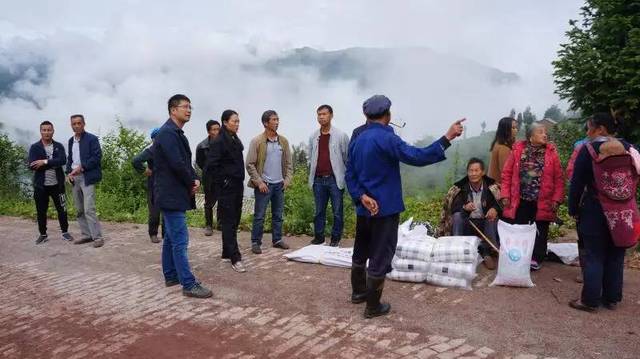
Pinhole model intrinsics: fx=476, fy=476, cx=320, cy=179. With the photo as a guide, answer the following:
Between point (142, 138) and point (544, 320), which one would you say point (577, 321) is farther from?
point (142, 138)

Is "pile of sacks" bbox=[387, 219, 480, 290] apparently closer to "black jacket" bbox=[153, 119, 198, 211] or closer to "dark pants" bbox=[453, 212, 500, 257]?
"dark pants" bbox=[453, 212, 500, 257]

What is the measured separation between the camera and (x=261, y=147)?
6383mm

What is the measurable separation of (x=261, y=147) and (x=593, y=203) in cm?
393

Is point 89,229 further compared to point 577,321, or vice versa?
point 89,229

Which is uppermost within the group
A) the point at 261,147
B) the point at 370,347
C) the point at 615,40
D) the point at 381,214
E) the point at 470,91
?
the point at 470,91

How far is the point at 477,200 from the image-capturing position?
5.67 metres

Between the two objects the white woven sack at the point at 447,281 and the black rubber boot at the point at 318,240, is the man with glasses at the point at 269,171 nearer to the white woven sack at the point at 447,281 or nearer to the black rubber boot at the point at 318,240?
the black rubber boot at the point at 318,240

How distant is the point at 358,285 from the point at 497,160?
257 centimetres

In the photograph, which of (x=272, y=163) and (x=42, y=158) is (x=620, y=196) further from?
(x=42, y=158)

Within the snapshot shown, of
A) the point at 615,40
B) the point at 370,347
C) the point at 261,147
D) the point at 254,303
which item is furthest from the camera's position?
the point at 615,40

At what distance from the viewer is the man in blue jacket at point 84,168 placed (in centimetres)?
698

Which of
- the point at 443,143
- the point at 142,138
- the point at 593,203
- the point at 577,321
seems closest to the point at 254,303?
the point at 443,143

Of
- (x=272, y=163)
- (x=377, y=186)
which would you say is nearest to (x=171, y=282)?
(x=272, y=163)

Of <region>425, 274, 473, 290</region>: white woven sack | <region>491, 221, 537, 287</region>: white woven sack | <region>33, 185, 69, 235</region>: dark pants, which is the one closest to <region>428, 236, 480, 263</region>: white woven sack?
<region>425, 274, 473, 290</region>: white woven sack
